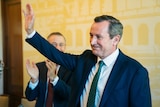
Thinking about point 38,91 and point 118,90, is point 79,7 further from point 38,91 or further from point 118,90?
point 118,90

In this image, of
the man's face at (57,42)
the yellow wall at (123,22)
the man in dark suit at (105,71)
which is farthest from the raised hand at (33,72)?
the yellow wall at (123,22)

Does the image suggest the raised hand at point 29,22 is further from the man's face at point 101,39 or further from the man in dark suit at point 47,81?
the man in dark suit at point 47,81

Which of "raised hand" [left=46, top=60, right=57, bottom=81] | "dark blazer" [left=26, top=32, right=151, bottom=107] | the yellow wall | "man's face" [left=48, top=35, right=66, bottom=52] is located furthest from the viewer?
the yellow wall

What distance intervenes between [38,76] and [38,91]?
0.12 meters

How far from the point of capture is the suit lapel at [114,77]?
51.0 inches

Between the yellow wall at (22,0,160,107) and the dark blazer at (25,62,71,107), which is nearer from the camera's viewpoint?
the dark blazer at (25,62,71,107)

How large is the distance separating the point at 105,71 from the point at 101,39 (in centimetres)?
19

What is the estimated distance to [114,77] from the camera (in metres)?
1.34

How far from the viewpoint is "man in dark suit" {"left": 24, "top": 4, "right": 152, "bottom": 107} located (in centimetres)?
129

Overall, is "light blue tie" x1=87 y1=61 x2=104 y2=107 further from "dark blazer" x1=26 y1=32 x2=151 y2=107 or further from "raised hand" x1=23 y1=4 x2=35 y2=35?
"raised hand" x1=23 y1=4 x2=35 y2=35

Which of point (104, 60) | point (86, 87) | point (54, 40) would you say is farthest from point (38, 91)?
point (104, 60)

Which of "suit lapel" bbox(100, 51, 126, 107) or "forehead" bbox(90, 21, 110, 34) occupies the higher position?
"forehead" bbox(90, 21, 110, 34)

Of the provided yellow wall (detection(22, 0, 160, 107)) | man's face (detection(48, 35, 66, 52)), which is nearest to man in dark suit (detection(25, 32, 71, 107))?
man's face (detection(48, 35, 66, 52))

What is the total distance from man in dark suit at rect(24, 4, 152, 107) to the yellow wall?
93 cm
